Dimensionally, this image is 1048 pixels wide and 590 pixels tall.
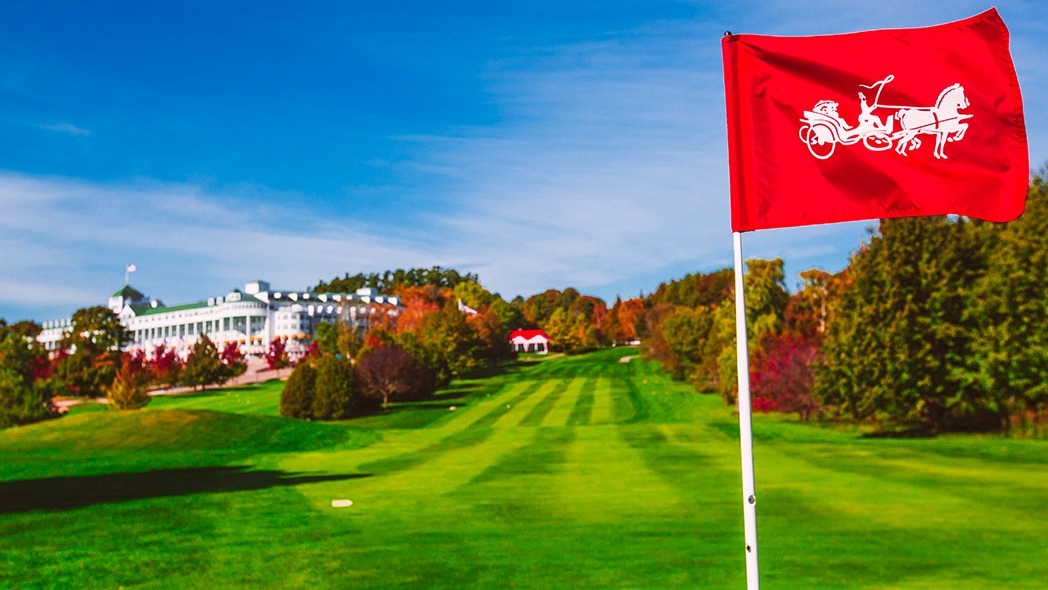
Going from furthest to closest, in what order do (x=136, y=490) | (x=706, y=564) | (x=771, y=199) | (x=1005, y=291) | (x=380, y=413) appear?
(x=380, y=413) < (x=1005, y=291) < (x=136, y=490) < (x=706, y=564) < (x=771, y=199)

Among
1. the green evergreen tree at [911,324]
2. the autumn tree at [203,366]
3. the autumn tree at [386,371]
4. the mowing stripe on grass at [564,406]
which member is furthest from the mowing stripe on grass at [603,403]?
the autumn tree at [203,366]

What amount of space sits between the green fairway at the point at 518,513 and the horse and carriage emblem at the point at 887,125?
5261mm

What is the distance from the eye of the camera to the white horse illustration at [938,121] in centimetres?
799

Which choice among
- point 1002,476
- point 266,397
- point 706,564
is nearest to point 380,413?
point 266,397

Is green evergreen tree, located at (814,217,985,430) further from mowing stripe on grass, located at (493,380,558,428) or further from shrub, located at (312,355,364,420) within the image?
shrub, located at (312,355,364,420)

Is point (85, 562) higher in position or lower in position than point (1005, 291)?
→ lower

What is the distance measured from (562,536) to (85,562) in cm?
674

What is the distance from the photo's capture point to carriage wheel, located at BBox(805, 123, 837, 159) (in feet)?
26.1

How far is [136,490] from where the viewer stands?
1967 centimetres

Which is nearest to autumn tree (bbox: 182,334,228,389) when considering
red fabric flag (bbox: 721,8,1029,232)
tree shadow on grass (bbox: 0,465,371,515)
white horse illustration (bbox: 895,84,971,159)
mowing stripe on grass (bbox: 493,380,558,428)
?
mowing stripe on grass (bbox: 493,380,558,428)

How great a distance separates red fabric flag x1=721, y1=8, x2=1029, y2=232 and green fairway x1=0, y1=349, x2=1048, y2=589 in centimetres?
479

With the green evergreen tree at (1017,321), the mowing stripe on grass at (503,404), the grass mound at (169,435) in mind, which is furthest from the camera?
the mowing stripe on grass at (503,404)

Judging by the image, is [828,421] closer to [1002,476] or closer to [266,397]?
[1002,476]

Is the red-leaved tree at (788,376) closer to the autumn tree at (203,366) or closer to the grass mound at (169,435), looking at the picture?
the grass mound at (169,435)
